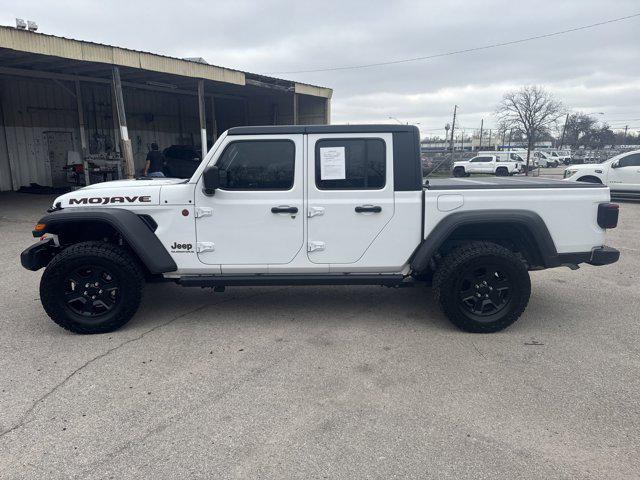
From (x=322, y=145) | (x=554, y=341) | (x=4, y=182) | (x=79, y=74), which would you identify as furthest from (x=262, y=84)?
(x=554, y=341)

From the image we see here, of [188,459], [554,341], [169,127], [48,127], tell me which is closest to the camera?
[188,459]

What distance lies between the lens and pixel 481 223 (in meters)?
4.16

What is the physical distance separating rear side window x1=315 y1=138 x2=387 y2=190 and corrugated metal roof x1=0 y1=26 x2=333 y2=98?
30.9ft

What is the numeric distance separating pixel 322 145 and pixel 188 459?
110 inches

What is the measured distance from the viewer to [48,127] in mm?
17516

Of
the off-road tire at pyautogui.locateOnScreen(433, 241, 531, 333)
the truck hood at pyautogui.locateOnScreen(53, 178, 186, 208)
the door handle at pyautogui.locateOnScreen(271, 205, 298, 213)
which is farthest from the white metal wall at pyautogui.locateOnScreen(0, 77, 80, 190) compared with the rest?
the off-road tire at pyautogui.locateOnScreen(433, 241, 531, 333)

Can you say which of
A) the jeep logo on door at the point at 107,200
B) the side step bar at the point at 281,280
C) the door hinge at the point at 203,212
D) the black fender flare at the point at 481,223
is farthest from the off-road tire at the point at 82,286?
the black fender flare at the point at 481,223

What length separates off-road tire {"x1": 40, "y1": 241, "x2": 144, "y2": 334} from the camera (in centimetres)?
407

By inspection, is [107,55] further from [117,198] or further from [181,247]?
[181,247]

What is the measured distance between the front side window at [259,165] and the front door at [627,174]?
1384cm

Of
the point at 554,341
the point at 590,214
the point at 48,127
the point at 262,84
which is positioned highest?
the point at 262,84

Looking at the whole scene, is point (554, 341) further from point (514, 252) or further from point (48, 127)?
point (48, 127)

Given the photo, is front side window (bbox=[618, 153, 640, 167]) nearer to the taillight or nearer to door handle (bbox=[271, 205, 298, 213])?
the taillight

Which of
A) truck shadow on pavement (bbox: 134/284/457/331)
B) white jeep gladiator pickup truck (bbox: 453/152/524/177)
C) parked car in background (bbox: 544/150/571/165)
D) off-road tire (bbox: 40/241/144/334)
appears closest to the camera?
off-road tire (bbox: 40/241/144/334)
